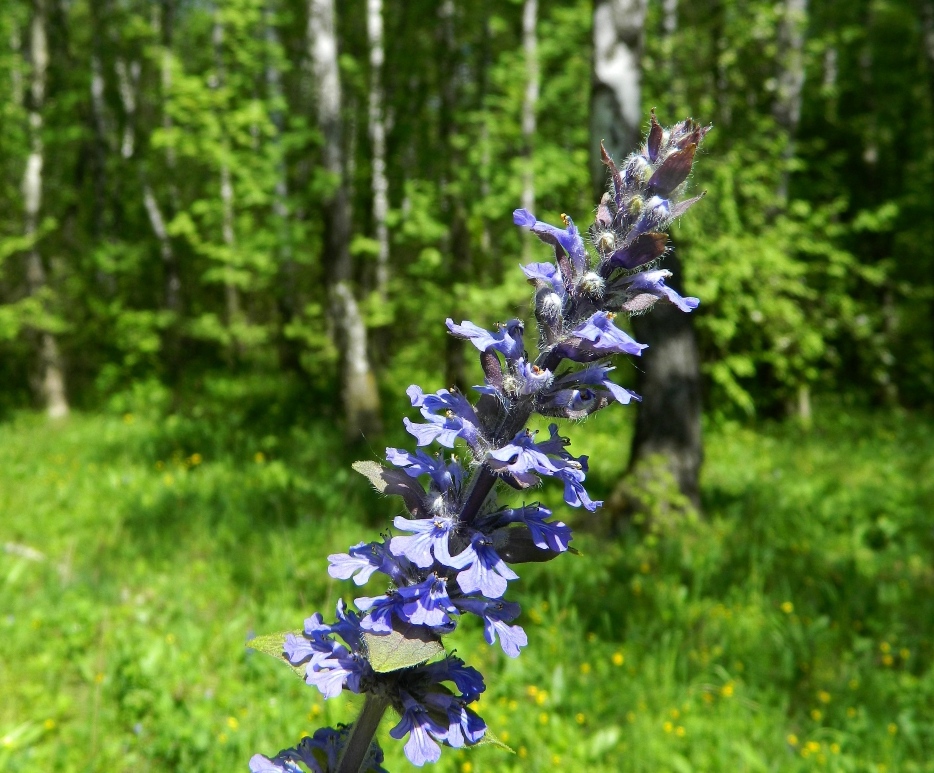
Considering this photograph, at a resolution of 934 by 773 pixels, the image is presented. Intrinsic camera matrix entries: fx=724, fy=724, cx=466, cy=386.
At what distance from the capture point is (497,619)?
1233mm

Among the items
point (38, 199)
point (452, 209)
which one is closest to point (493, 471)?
point (452, 209)

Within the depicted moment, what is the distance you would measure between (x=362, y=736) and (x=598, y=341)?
0.80 m

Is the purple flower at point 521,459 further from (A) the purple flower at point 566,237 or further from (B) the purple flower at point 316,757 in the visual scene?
(B) the purple flower at point 316,757

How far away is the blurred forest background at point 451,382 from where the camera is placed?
338 centimetres

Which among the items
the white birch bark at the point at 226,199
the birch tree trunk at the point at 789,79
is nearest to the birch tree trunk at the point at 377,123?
the white birch bark at the point at 226,199

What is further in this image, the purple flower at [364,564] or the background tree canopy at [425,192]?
the background tree canopy at [425,192]

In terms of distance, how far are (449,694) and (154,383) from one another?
10.1m

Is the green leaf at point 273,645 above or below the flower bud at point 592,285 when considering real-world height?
below


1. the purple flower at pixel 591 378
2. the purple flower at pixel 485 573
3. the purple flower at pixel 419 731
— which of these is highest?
the purple flower at pixel 591 378

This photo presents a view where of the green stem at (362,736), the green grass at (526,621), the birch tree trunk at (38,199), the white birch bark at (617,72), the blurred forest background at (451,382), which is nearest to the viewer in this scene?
the green stem at (362,736)

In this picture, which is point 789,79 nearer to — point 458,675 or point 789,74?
point 789,74

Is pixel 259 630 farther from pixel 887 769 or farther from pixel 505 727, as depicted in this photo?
pixel 887 769

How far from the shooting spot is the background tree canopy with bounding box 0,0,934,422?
7.50m

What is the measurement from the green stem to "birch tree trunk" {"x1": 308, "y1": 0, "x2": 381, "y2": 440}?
583 cm
